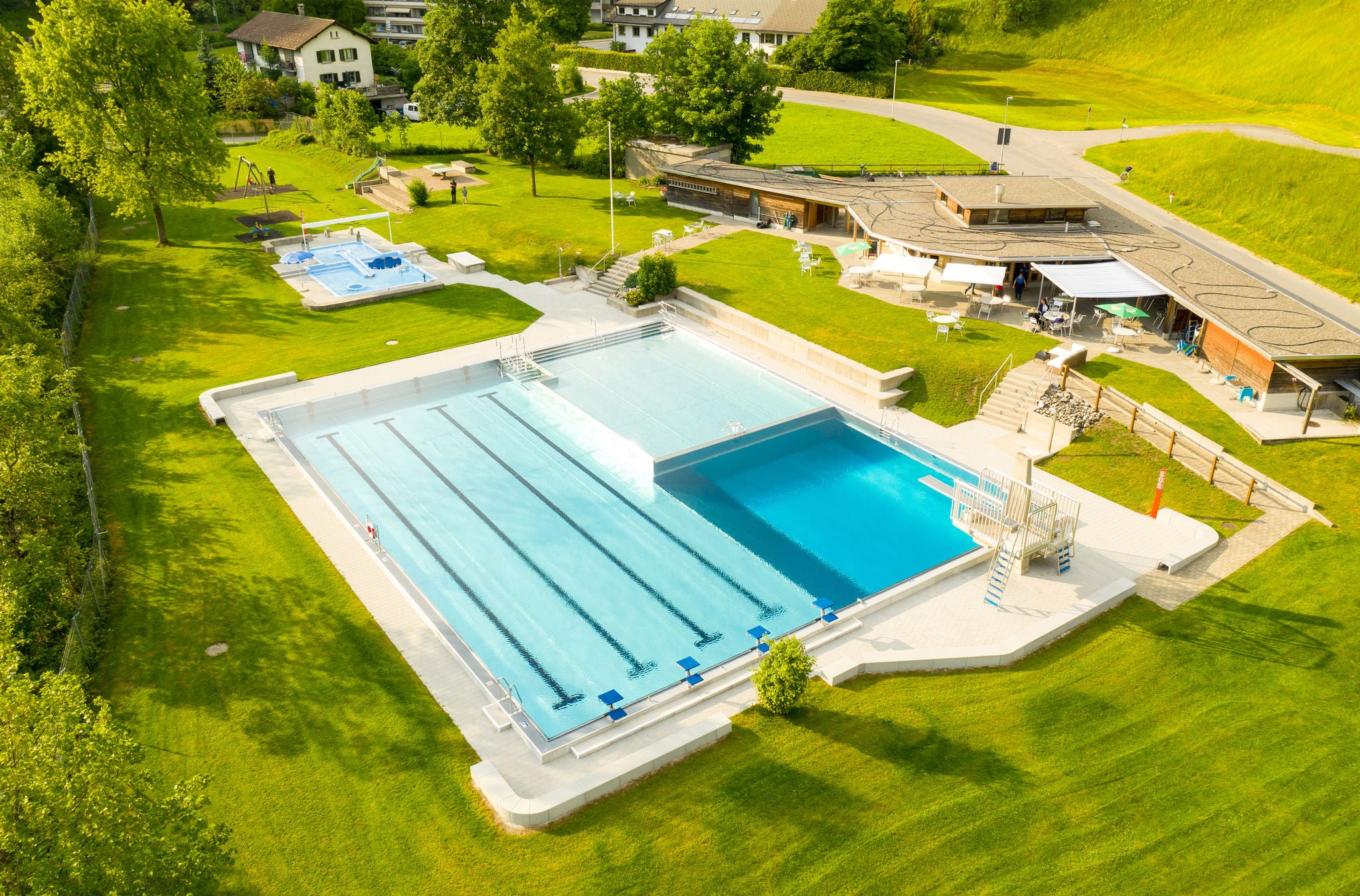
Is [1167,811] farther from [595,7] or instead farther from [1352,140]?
[595,7]

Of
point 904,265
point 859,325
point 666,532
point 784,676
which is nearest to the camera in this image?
point 784,676

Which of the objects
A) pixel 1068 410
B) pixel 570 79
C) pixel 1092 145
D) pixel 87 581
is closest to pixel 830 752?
pixel 87 581

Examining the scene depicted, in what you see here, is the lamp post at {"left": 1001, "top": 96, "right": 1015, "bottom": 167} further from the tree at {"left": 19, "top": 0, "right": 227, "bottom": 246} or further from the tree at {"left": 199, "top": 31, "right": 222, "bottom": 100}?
the tree at {"left": 199, "top": 31, "right": 222, "bottom": 100}

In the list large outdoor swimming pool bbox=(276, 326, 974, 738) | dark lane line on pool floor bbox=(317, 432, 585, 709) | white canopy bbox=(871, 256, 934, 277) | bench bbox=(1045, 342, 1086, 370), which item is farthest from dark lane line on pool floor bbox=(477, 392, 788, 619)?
white canopy bbox=(871, 256, 934, 277)

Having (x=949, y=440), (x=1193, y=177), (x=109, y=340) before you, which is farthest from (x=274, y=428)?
(x=1193, y=177)

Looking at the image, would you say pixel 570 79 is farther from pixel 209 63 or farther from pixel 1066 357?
pixel 1066 357

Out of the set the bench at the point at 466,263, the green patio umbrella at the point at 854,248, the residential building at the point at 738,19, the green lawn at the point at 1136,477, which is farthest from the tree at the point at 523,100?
the green lawn at the point at 1136,477
